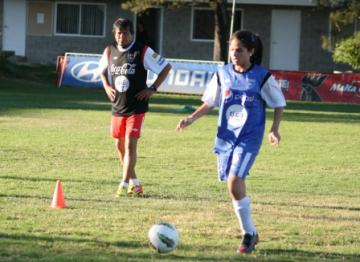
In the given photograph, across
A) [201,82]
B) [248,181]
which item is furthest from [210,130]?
[201,82]

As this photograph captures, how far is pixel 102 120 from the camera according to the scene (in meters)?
21.6

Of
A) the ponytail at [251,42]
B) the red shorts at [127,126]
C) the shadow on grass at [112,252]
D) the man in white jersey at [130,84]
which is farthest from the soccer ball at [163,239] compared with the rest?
the red shorts at [127,126]

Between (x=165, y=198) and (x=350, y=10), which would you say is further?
(x=350, y=10)

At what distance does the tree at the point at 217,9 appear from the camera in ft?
117

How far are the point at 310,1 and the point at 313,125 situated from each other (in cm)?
1907

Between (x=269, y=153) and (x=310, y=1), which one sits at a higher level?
(x=310, y=1)

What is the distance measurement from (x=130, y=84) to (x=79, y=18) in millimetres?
32057

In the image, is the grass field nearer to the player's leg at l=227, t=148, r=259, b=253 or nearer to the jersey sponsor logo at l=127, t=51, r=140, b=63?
the player's leg at l=227, t=148, r=259, b=253

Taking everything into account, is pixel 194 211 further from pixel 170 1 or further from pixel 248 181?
pixel 170 1

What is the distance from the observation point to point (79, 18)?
42375 mm

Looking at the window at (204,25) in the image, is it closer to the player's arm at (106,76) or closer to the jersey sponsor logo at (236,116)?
the player's arm at (106,76)

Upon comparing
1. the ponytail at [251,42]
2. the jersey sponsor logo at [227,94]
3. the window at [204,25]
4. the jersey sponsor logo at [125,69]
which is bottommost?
the jersey sponsor logo at [227,94]

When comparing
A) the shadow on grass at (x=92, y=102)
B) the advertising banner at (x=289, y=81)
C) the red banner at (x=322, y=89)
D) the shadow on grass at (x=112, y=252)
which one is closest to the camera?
the shadow on grass at (x=112, y=252)

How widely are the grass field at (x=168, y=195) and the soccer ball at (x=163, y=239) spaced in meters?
0.08
